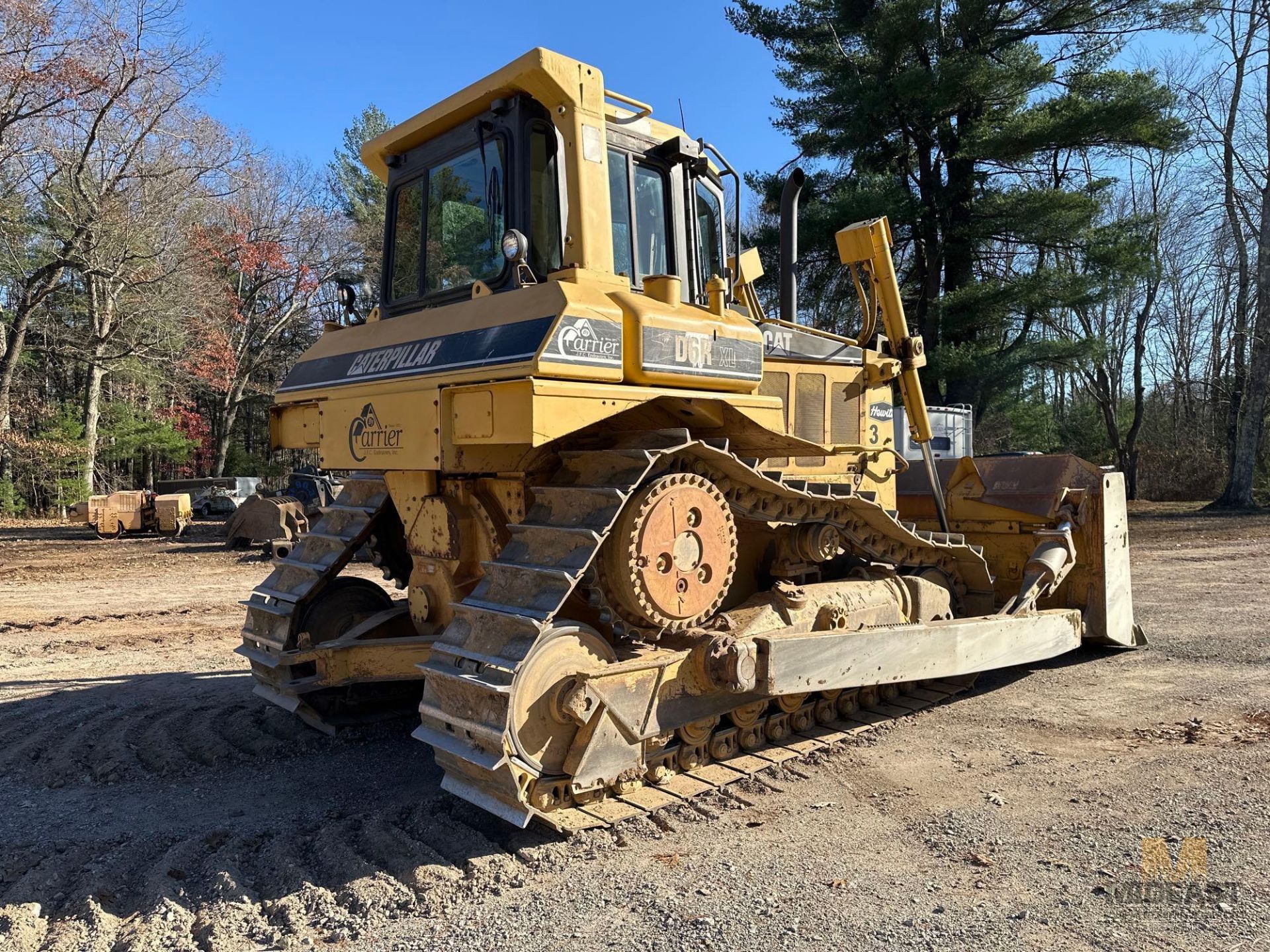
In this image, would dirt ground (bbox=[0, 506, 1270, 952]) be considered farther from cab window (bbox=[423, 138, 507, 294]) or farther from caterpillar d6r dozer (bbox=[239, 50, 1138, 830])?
cab window (bbox=[423, 138, 507, 294])

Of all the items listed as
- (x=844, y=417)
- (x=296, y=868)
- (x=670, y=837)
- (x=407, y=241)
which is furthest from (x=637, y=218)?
(x=296, y=868)

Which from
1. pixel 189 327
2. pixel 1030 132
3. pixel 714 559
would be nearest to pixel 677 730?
pixel 714 559

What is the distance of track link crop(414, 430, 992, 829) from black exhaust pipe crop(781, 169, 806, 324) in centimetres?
184

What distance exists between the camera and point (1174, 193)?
32031 millimetres

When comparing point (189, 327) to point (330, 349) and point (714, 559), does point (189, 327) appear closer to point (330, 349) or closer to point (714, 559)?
point (330, 349)

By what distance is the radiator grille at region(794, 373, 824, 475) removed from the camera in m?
5.77

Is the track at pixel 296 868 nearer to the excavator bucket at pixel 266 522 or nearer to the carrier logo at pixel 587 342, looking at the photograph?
the carrier logo at pixel 587 342

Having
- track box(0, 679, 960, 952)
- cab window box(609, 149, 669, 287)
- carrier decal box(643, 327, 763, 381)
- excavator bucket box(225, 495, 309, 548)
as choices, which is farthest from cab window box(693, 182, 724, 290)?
excavator bucket box(225, 495, 309, 548)

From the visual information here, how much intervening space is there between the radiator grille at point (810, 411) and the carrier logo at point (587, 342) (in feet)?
6.69

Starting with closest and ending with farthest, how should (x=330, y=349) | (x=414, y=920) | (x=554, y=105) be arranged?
(x=414, y=920) → (x=554, y=105) → (x=330, y=349)

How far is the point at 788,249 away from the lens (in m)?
6.10

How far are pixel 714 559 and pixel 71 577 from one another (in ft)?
43.3

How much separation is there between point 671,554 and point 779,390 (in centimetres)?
184

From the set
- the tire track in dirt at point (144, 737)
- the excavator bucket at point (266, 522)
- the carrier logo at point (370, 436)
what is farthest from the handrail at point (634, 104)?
the excavator bucket at point (266, 522)
